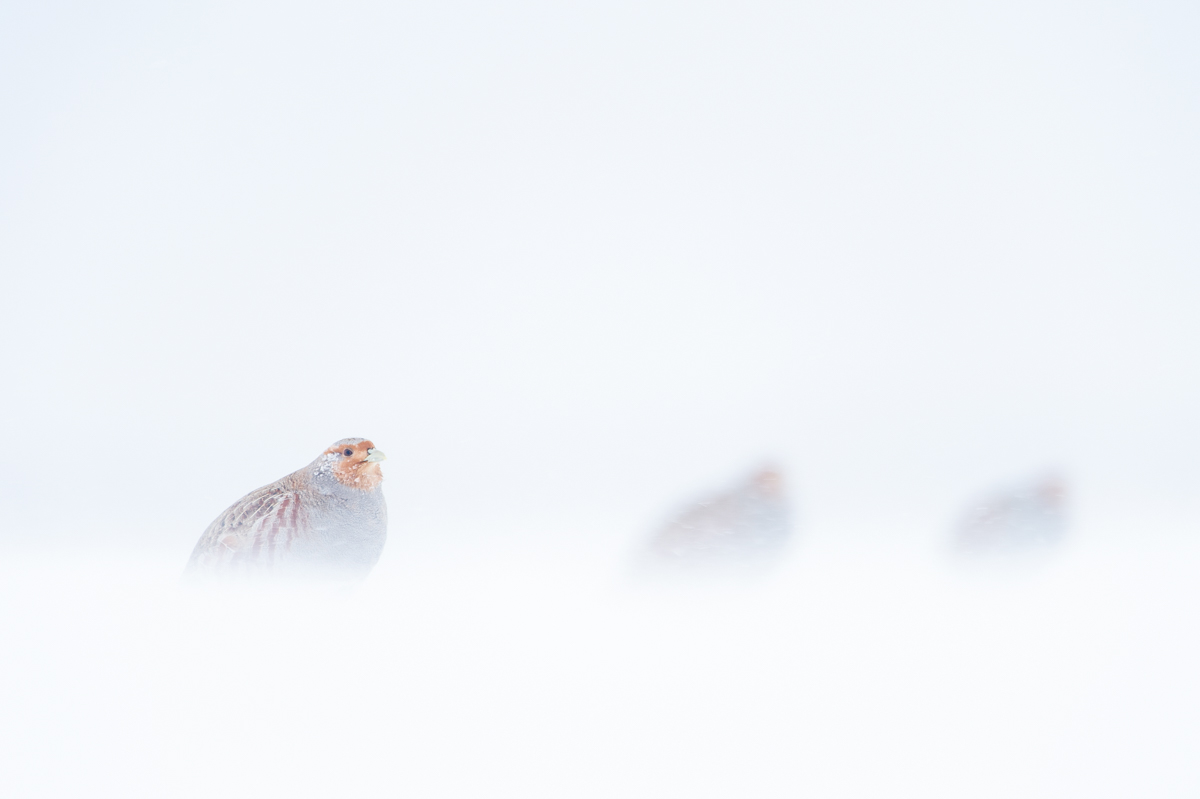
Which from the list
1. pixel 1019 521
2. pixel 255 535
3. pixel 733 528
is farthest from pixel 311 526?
pixel 1019 521

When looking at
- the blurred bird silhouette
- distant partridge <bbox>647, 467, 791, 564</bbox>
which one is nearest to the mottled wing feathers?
distant partridge <bbox>647, 467, 791, 564</bbox>

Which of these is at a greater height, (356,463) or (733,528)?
(356,463)

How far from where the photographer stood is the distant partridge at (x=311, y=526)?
44.1 inches

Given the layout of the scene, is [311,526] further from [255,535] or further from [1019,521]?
[1019,521]

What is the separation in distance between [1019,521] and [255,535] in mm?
1269

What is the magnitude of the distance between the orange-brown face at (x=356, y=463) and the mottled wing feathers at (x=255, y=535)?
70 mm

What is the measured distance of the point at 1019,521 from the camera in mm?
1398

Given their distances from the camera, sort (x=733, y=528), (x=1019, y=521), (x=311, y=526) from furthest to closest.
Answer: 1. (x=1019, y=521)
2. (x=733, y=528)
3. (x=311, y=526)

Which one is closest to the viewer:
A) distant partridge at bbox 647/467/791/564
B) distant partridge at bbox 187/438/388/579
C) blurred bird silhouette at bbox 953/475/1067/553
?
distant partridge at bbox 187/438/388/579

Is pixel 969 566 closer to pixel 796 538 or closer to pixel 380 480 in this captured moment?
pixel 796 538

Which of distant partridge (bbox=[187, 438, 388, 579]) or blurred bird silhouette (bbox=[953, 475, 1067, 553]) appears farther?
blurred bird silhouette (bbox=[953, 475, 1067, 553])

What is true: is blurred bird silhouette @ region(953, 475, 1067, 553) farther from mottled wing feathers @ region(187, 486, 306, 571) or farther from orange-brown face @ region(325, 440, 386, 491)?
mottled wing feathers @ region(187, 486, 306, 571)

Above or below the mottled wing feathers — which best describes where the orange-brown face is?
above

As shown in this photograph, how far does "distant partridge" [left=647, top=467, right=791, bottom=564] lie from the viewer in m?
1.27
